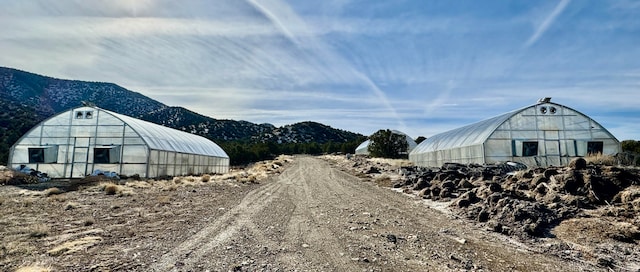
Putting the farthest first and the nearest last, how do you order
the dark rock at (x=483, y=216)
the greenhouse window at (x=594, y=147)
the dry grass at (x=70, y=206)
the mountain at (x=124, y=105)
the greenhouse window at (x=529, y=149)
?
1. the mountain at (x=124, y=105)
2. the greenhouse window at (x=529, y=149)
3. the greenhouse window at (x=594, y=147)
4. the dry grass at (x=70, y=206)
5. the dark rock at (x=483, y=216)

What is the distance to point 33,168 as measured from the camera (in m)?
31.2

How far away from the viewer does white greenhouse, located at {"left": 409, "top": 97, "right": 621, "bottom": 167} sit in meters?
30.0

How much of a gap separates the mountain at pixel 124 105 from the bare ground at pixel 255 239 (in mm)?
121810

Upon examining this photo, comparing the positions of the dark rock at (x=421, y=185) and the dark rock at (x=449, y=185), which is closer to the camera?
the dark rock at (x=449, y=185)

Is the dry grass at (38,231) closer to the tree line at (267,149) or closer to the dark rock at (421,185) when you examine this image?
the dark rock at (421,185)

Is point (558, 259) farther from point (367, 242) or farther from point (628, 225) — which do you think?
point (367, 242)

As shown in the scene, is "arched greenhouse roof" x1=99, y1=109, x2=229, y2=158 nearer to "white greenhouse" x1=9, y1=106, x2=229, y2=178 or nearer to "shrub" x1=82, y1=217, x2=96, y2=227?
"white greenhouse" x1=9, y1=106, x2=229, y2=178

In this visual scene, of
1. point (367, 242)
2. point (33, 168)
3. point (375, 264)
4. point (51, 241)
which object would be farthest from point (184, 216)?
point (33, 168)

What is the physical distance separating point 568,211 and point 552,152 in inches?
907

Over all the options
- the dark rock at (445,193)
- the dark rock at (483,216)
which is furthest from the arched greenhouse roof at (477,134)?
the dark rock at (483,216)

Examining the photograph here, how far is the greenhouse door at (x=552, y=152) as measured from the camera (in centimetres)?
3005

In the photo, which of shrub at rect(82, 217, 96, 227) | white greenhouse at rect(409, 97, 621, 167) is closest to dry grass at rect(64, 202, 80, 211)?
shrub at rect(82, 217, 96, 227)

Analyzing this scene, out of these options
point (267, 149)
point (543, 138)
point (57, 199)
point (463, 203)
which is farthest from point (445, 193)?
point (267, 149)

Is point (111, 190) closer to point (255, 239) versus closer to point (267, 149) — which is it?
point (255, 239)
